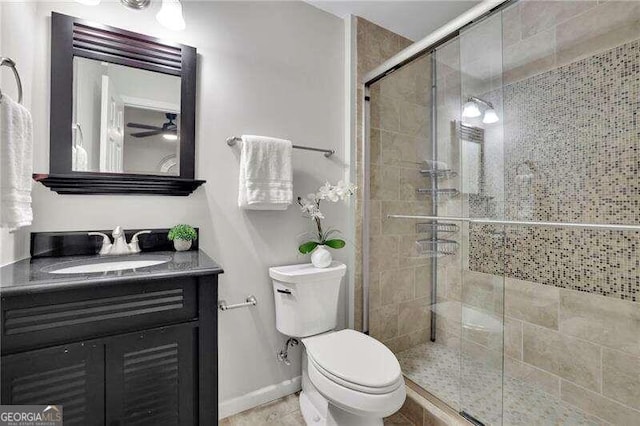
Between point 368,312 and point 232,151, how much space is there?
138 centimetres

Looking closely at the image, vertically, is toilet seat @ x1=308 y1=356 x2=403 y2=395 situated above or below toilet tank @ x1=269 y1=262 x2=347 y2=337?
below

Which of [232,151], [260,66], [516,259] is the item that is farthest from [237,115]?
[516,259]

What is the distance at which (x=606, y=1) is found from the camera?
57.6 inches

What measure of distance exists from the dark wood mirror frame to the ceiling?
0.97m

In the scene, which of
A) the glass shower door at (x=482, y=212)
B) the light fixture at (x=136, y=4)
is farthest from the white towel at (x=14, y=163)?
the glass shower door at (x=482, y=212)

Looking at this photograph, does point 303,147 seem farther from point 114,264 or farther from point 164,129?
point 114,264

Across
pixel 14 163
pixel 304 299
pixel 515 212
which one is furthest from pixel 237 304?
pixel 515 212

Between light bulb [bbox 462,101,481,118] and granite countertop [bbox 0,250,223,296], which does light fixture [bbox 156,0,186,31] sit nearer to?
granite countertop [bbox 0,250,223,296]

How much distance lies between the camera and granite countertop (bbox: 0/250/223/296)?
0.81m

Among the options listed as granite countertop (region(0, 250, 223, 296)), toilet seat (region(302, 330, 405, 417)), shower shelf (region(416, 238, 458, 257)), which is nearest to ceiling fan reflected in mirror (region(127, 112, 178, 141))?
granite countertop (region(0, 250, 223, 296))

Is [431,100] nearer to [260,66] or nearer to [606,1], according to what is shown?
[606,1]

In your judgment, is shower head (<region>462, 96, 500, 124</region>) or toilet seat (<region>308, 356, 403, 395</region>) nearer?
toilet seat (<region>308, 356, 403, 395</region>)

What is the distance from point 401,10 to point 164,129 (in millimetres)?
1633

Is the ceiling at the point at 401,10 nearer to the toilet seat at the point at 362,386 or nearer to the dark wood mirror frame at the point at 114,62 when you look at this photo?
the dark wood mirror frame at the point at 114,62
